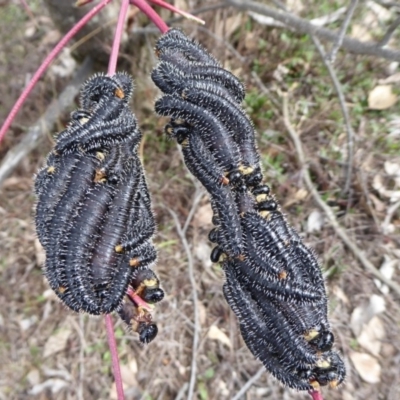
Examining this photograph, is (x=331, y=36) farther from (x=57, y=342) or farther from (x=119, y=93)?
(x=57, y=342)

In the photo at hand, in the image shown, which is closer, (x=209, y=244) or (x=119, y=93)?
Result: (x=119, y=93)

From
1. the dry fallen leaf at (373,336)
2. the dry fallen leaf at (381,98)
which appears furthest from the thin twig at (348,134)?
the dry fallen leaf at (373,336)

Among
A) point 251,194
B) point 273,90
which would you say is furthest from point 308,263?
point 273,90

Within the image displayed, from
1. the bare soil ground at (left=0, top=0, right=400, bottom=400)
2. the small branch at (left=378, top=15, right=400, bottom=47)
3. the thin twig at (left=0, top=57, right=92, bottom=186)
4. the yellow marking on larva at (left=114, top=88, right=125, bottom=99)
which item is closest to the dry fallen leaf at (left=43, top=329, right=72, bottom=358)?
the bare soil ground at (left=0, top=0, right=400, bottom=400)

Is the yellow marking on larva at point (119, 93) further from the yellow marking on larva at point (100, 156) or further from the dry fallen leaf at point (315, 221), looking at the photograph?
the dry fallen leaf at point (315, 221)

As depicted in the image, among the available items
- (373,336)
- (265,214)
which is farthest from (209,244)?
(265,214)

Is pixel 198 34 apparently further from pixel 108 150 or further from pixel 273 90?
pixel 108 150
